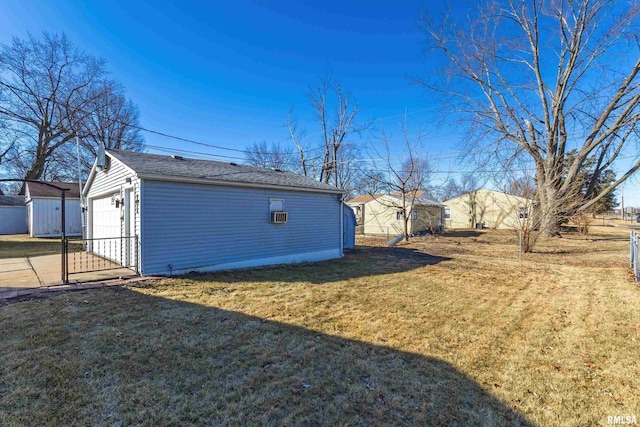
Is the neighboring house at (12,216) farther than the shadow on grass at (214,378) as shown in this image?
Yes

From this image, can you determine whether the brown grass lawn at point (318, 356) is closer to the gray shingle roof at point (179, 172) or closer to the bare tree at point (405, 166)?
the gray shingle roof at point (179, 172)

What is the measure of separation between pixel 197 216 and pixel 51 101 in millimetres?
22470

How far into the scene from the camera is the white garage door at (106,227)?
8.57 m

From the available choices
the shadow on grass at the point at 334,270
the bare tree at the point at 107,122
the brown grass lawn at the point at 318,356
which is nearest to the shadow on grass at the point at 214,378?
the brown grass lawn at the point at 318,356

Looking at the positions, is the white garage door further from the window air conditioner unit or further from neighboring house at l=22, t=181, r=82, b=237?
neighboring house at l=22, t=181, r=82, b=237

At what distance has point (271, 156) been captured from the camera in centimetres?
3109

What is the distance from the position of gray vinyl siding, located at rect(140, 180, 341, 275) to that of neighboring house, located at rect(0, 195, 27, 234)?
76.3 ft

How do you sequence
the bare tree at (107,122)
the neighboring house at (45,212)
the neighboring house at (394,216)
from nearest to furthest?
the neighboring house at (45,212) → the neighboring house at (394,216) → the bare tree at (107,122)

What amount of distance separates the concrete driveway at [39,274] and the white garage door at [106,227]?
0.54 meters

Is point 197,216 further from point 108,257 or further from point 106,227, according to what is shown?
point 106,227

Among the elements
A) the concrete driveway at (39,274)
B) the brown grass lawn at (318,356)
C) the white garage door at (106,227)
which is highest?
the white garage door at (106,227)

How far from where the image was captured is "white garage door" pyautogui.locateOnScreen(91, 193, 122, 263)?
8.57 m

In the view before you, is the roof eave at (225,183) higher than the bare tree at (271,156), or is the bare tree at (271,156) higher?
the bare tree at (271,156)

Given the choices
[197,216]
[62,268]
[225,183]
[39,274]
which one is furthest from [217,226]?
[39,274]
